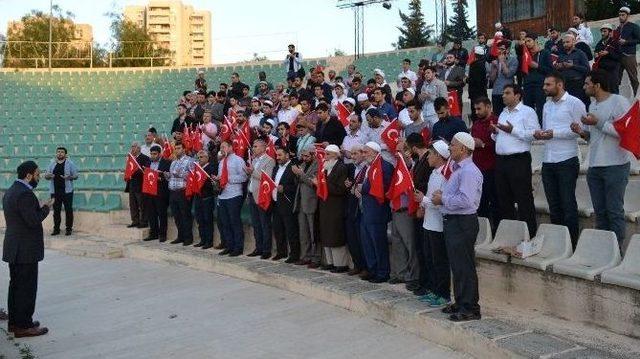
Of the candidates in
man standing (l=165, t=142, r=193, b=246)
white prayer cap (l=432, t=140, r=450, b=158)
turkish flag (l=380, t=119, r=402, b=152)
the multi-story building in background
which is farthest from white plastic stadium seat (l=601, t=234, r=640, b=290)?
the multi-story building in background

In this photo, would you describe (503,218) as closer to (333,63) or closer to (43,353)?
(43,353)

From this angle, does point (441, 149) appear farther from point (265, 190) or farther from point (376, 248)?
point (265, 190)

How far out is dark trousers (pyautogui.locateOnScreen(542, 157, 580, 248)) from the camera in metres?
6.60

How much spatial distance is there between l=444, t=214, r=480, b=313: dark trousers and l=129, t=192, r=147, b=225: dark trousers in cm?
811

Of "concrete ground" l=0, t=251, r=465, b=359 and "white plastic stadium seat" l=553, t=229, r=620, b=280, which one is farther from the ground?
"white plastic stadium seat" l=553, t=229, r=620, b=280

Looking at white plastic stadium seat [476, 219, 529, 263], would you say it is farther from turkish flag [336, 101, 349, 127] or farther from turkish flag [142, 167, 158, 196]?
turkish flag [142, 167, 158, 196]

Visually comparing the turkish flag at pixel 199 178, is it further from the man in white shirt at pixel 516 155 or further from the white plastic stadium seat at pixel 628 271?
the white plastic stadium seat at pixel 628 271

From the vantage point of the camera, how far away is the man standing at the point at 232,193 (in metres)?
10.4

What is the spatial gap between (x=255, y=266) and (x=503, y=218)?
3725mm

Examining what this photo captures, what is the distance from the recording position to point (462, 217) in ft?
19.5

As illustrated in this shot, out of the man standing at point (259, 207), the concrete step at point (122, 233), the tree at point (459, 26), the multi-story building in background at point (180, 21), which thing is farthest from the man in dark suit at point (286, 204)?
Result: the multi-story building in background at point (180, 21)

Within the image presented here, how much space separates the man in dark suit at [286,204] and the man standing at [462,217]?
367 centimetres

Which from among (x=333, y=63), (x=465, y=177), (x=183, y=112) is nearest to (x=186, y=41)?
(x=333, y=63)

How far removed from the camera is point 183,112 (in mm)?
14555
